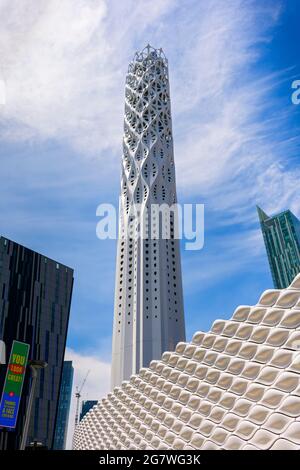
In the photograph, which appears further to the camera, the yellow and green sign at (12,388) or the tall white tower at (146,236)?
the tall white tower at (146,236)

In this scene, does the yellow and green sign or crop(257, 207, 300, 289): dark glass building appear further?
crop(257, 207, 300, 289): dark glass building

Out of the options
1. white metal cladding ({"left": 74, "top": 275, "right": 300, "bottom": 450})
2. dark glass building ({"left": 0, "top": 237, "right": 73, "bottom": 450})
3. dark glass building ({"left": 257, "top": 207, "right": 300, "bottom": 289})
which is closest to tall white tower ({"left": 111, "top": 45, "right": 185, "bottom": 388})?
dark glass building ({"left": 0, "top": 237, "right": 73, "bottom": 450})

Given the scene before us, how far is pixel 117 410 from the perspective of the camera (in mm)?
50156

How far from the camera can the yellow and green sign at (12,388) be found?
92.7 feet

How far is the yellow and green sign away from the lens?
28.3 meters

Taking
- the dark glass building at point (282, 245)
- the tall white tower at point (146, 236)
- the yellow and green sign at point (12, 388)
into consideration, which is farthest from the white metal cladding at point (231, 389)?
the dark glass building at point (282, 245)

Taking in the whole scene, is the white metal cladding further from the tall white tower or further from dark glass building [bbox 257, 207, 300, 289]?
dark glass building [bbox 257, 207, 300, 289]

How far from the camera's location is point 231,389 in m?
30.7

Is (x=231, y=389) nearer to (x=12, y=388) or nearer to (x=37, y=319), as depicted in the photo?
(x=12, y=388)

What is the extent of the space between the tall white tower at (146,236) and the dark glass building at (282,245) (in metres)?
83.1

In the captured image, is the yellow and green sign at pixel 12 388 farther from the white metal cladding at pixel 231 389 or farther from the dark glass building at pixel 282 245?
the dark glass building at pixel 282 245

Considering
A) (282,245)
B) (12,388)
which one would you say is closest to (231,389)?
(12,388)

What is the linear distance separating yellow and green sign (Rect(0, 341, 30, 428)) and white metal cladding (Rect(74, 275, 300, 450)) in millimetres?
13326
